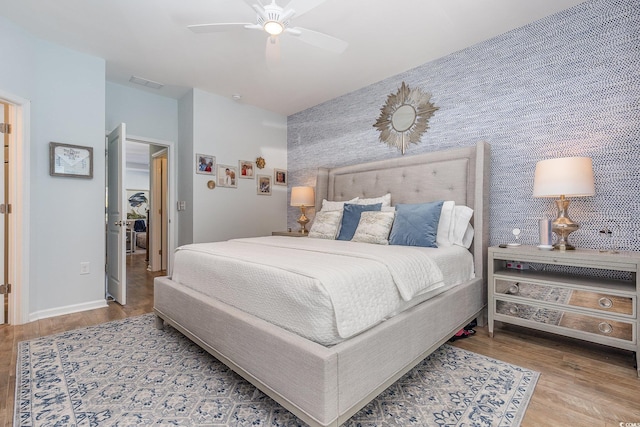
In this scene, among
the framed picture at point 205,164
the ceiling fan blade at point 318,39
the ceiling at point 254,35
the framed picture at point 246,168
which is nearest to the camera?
the ceiling fan blade at point 318,39

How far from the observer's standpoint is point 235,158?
4375 mm

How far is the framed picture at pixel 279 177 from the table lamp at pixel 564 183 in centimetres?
348

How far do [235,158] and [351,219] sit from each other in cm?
212

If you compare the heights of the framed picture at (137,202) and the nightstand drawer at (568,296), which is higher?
the framed picture at (137,202)

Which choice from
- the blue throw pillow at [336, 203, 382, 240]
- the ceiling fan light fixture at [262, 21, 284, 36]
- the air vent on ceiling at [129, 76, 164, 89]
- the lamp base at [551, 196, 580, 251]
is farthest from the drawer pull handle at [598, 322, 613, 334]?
the air vent on ceiling at [129, 76, 164, 89]

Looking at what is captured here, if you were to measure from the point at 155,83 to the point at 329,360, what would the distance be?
3.98 meters

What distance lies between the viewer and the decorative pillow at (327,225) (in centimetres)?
331

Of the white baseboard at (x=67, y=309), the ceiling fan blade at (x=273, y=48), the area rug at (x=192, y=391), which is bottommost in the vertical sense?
the area rug at (x=192, y=391)

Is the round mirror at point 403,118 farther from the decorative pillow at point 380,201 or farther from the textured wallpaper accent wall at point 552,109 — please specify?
the decorative pillow at point 380,201

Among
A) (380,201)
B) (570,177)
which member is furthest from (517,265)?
(380,201)

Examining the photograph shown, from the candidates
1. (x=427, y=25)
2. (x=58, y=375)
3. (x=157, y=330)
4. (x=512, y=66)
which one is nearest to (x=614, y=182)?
(x=512, y=66)

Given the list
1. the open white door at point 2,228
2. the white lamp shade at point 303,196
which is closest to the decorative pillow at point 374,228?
the white lamp shade at point 303,196

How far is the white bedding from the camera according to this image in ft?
4.37

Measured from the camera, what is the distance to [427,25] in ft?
8.53
